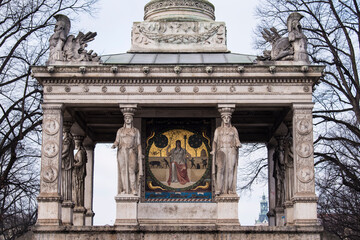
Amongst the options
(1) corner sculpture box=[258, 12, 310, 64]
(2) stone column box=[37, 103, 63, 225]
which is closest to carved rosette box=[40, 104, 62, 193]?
(2) stone column box=[37, 103, 63, 225]

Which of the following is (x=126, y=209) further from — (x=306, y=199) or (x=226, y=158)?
(x=306, y=199)

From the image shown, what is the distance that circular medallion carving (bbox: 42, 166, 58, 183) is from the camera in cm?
2753

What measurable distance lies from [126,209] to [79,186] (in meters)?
5.55

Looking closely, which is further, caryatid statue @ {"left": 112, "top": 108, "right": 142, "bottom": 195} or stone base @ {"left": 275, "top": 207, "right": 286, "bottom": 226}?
stone base @ {"left": 275, "top": 207, "right": 286, "bottom": 226}

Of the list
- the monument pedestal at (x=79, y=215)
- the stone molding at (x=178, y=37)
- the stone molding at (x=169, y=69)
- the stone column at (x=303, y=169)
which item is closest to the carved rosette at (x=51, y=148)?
the stone molding at (x=169, y=69)

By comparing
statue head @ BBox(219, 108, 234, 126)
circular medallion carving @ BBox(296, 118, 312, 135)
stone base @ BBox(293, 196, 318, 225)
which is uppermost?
statue head @ BBox(219, 108, 234, 126)

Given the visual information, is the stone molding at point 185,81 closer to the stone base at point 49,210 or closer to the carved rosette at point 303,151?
the carved rosette at point 303,151

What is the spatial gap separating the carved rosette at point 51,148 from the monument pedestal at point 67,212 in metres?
2.40

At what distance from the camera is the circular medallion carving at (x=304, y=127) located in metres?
27.9

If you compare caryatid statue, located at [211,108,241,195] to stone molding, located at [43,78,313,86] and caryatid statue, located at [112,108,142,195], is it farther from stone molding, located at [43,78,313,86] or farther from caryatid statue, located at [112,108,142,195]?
caryatid statue, located at [112,108,142,195]

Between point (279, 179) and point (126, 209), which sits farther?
point (279, 179)

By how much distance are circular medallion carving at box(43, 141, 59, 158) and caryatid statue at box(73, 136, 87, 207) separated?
453 centimetres

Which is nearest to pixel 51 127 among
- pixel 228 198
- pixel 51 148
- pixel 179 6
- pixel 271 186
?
pixel 51 148

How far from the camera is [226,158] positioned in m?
27.9
